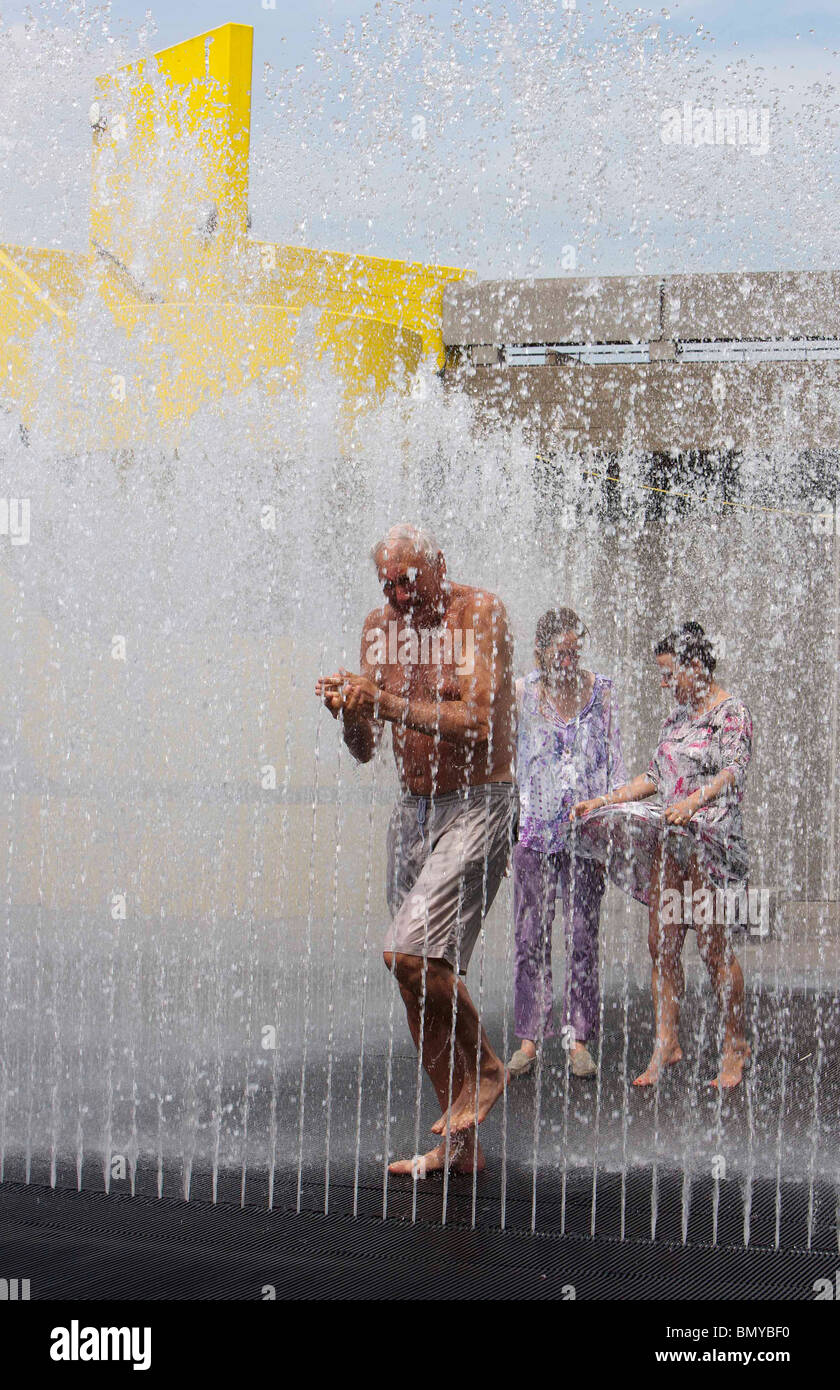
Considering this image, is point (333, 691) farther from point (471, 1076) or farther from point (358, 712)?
point (471, 1076)

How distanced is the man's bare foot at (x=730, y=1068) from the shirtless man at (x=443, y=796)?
1.13m

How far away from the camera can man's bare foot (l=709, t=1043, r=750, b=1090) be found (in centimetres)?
491

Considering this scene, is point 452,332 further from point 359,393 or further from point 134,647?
point 134,647

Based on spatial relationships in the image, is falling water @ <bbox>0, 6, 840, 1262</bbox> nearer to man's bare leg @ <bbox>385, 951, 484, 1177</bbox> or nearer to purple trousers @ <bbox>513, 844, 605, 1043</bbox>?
purple trousers @ <bbox>513, 844, 605, 1043</bbox>

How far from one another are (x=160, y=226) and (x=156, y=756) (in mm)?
4342

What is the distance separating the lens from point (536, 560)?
952 cm

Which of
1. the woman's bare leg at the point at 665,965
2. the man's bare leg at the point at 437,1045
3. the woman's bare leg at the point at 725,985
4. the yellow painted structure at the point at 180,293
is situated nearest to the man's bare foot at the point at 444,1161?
the man's bare leg at the point at 437,1045

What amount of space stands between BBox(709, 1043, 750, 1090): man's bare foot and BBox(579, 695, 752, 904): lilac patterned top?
1.75ft

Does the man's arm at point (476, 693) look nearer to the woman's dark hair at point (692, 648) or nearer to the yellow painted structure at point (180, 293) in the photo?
the woman's dark hair at point (692, 648)

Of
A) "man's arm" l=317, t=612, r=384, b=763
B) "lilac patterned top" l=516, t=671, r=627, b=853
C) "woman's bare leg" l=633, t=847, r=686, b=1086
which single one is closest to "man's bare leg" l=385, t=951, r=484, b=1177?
"man's arm" l=317, t=612, r=384, b=763

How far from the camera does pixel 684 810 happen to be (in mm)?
4984

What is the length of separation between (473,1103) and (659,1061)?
1182 mm

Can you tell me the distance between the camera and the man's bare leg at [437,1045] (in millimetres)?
3906
